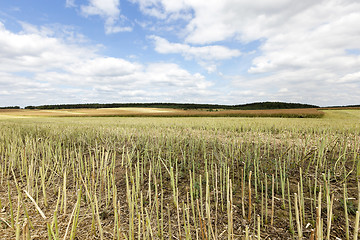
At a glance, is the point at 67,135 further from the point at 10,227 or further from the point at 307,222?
the point at 307,222

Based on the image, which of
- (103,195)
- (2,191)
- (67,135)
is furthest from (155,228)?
(67,135)

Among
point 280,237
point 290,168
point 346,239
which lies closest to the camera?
point 346,239

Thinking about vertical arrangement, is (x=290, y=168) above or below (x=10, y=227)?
above

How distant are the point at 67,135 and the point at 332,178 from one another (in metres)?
8.10

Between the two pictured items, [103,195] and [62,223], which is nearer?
[62,223]

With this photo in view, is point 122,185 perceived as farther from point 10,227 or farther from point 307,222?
point 307,222

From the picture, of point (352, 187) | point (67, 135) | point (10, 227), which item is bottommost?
point (10, 227)

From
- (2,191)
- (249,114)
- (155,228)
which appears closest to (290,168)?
(155,228)

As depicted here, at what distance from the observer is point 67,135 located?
7.38 m

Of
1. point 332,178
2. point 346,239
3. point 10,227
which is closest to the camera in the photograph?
point 346,239

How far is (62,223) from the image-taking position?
3182mm

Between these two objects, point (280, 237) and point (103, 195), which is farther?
point (103, 195)

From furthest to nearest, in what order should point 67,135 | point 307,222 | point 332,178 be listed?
point 67,135, point 332,178, point 307,222

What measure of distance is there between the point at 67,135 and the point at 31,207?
412cm
